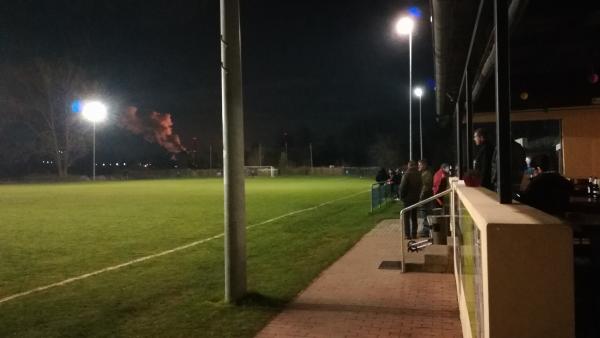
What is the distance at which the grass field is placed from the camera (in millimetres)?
5762

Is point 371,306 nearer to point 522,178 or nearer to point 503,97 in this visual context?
point 522,178

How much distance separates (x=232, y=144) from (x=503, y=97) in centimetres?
406

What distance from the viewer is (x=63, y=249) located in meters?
11.2

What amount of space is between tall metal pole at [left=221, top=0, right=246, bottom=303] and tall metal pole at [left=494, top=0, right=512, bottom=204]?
13.1 ft

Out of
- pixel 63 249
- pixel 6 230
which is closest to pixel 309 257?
pixel 63 249

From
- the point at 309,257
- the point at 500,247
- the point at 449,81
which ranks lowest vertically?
the point at 309,257

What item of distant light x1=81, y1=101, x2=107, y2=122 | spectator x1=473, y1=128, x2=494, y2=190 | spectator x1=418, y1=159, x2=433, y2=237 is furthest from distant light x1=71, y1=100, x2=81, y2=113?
spectator x1=473, y1=128, x2=494, y2=190

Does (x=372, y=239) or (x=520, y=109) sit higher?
(x=520, y=109)

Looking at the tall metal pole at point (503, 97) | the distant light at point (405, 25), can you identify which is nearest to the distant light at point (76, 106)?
the distant light at point (405, 25)

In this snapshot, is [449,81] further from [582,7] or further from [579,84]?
[579,84]

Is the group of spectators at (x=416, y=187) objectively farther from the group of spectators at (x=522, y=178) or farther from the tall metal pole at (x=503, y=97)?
the tall metal pole at (x=503, y=97)

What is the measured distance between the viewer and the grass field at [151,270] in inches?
227

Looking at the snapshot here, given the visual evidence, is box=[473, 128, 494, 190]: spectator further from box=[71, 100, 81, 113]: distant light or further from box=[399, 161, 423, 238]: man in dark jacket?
box=[71, 100, 81, 113]: distant light

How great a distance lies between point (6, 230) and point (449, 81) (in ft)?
41.7
